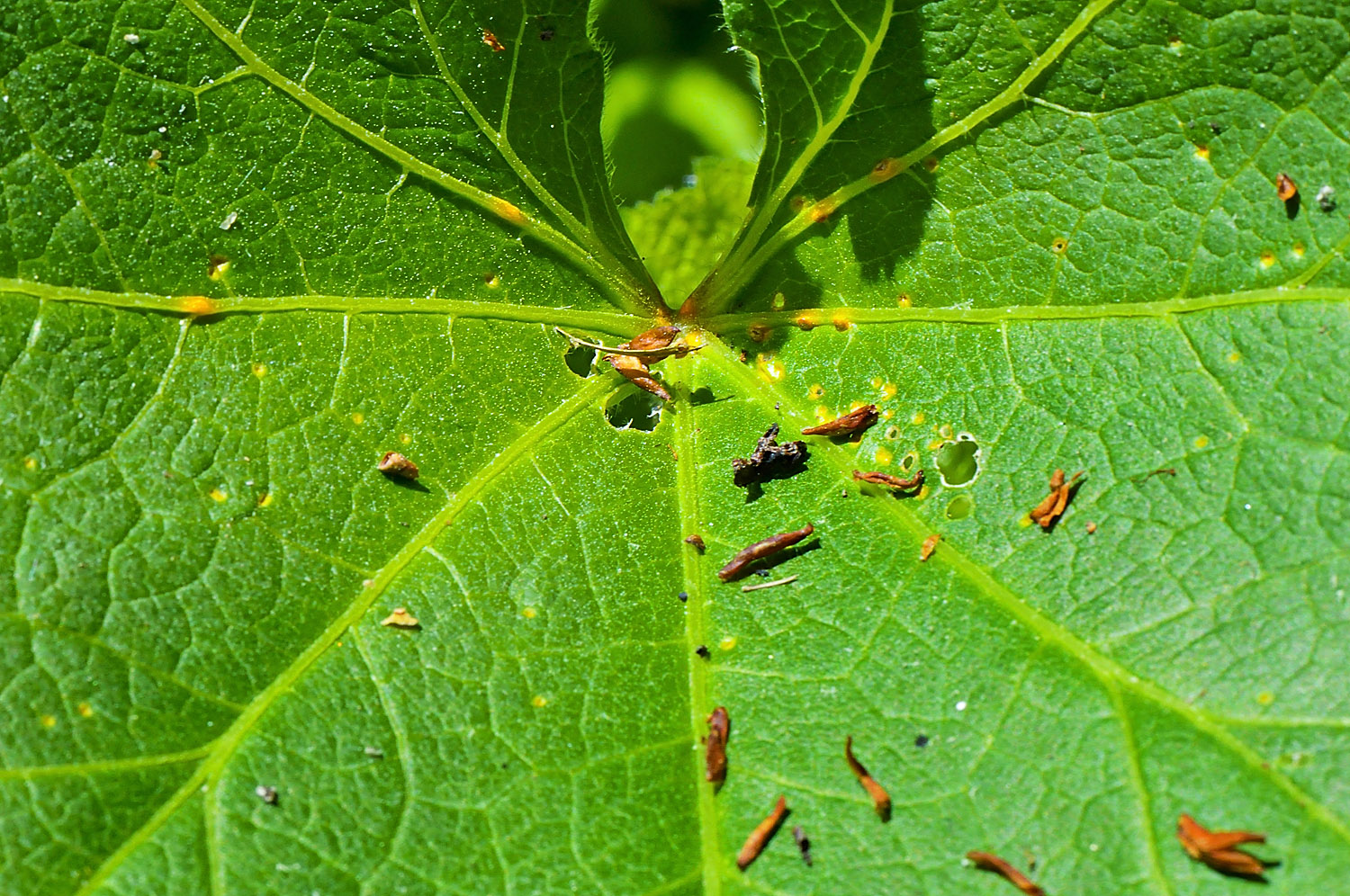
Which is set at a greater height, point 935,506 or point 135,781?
point 935,506

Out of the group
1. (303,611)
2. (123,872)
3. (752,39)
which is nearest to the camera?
(123,872)

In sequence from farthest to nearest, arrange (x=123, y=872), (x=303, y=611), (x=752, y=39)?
(x=752, y=39) < (x=303, y=611) < (x=123, y=872)

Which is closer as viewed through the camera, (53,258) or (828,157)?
(53,258)

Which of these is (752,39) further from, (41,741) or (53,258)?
(41,741)

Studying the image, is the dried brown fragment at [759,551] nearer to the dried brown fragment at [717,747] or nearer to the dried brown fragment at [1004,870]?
the dried brown fragment at [717,747]

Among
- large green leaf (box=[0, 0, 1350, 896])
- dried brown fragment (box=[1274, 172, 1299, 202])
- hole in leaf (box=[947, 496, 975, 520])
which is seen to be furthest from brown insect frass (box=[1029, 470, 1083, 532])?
dried brown fragment (box=[1274, 172, 1299, 202])

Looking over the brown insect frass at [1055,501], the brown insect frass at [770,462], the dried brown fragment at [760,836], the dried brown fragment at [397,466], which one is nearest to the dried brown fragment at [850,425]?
the brown insect frass at [770,462]

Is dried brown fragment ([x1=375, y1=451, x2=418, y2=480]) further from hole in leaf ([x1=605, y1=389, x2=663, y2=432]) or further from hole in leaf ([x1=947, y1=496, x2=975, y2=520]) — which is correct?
hole in leaf ([x1=947, y1=496, x2=975, y2=520])

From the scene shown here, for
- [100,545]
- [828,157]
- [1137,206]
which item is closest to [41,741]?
[100,545]

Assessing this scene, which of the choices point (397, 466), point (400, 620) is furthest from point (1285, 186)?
point (400, 620)
